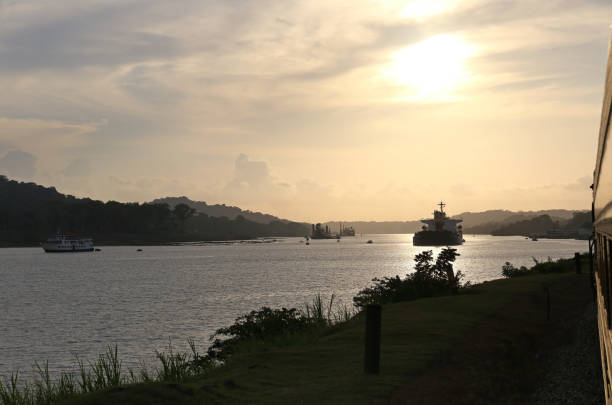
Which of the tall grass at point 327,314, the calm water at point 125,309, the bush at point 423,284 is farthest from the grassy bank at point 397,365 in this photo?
the calm water at point 125,309

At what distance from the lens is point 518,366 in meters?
16.4

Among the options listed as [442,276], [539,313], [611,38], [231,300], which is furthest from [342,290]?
[611,38]

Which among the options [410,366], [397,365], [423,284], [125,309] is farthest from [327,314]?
[410,366]

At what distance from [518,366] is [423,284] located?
16921 mm

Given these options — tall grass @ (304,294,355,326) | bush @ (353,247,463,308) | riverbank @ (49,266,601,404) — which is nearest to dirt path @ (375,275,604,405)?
riverbank @ (49,266,601,404)

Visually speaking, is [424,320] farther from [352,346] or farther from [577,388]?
[577,388]

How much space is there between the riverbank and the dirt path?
0.03 m

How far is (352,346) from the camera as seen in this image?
18.5 m

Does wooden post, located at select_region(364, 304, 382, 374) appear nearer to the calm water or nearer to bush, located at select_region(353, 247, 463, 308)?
bush, located at select_region(353, 247, 463, 308)

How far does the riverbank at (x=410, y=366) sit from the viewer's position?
12789mm

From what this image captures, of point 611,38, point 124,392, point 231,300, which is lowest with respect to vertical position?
→ point 231,300

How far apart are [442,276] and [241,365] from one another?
64.4 ft

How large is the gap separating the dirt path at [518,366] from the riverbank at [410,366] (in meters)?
0.03

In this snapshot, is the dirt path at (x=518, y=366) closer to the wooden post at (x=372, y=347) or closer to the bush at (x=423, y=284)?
the wooden post at (x=372, y=347)
